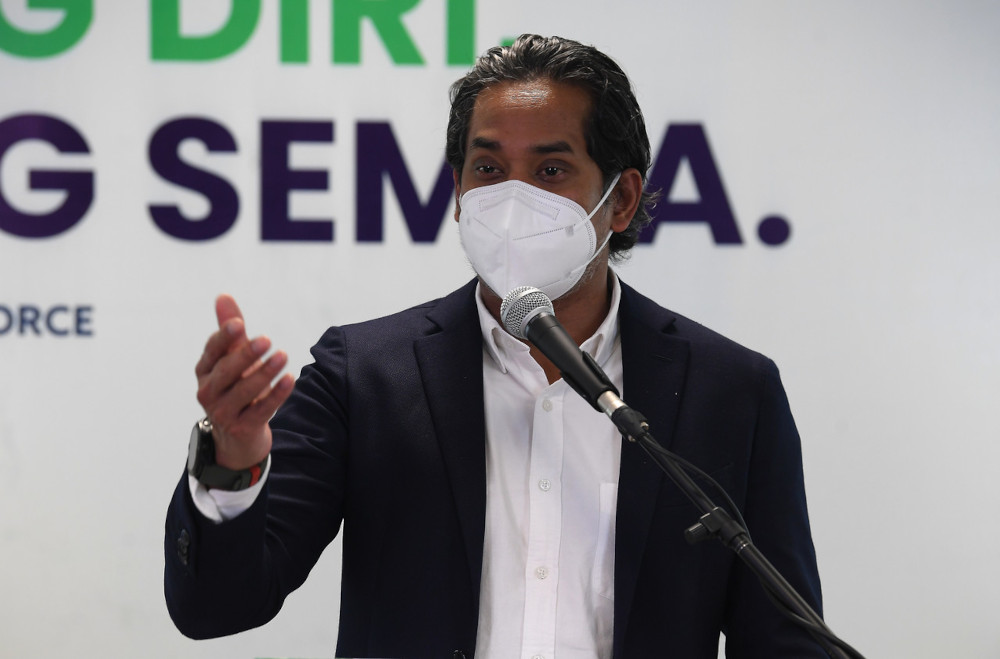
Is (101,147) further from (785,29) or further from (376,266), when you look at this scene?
(785,29)

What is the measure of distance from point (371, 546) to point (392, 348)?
0.36m

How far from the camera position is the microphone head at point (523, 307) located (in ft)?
4.67

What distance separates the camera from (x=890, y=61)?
3.39m

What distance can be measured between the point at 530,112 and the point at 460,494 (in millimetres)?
703

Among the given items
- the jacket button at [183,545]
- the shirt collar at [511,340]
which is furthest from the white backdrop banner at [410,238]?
the jacket button at [183,545]

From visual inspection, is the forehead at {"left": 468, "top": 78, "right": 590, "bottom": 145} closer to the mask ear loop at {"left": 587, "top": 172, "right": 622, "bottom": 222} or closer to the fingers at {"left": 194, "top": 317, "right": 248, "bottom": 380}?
the mask ear loop at {"left": 587, "top": 172, "right": 622, "bottom": 222}

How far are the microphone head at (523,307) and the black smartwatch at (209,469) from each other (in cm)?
39

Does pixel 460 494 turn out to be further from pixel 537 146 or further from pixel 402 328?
pixel 537 146

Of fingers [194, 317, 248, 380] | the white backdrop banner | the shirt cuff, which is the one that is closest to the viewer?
fingers [194, 317, 248, 380]

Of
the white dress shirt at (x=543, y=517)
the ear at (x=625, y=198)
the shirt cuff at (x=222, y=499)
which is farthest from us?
the ear at (x=625, y=198)

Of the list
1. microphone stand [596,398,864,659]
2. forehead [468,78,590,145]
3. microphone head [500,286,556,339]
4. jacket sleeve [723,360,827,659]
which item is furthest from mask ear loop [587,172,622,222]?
microphone stand [596,398,864,659]

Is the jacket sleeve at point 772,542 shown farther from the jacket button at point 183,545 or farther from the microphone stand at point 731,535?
the jacket button at point 183,545

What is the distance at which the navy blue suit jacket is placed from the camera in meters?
1.84

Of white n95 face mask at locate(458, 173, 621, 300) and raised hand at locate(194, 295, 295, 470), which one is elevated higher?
white n95 face mask at locate(458, 173, 621, 300)
